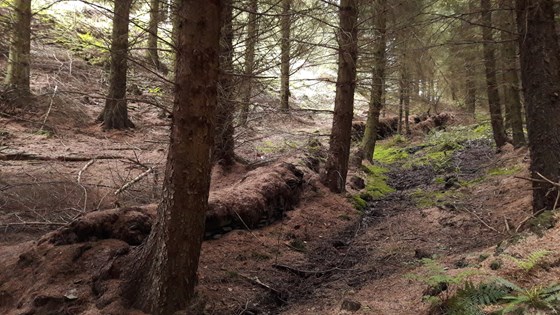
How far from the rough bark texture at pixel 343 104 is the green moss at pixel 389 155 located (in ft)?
24.3

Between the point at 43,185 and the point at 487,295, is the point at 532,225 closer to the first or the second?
the point at 487,295

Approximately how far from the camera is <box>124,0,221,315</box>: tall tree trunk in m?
3.82

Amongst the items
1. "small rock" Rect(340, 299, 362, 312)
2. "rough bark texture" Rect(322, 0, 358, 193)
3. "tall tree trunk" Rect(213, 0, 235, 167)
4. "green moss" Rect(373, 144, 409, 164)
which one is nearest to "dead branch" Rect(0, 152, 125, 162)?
"tall tree trunk" Rect(213, 0, 235, 167)

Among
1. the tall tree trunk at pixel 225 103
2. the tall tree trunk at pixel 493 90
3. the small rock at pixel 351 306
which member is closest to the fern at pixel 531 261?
the small rock at pixel 351 306

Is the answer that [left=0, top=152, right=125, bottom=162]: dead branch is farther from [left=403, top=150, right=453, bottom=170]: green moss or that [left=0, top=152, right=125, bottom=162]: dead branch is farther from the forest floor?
[left=403, top=150, right=453, bottom=170]: green moss

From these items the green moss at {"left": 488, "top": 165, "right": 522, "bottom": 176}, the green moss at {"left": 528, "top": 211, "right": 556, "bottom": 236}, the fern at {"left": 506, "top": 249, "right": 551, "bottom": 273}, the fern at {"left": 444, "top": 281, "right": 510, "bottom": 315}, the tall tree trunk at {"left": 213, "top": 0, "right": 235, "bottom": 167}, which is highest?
the tall tree trunk at {"left": 213, "top": 0, "right": 235, "bottom": 167}

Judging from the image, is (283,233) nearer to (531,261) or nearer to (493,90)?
(531,261)

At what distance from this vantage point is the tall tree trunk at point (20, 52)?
8828mm

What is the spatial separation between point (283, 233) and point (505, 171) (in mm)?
6583

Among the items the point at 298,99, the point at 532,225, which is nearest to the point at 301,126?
the point at 298,99

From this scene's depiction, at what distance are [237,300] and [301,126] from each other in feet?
53.7

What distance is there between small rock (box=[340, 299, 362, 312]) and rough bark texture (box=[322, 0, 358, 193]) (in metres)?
5.25

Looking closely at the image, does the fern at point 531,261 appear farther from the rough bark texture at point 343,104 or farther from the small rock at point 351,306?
the rough bark texture at point 343,104

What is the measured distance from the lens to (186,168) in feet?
12.7
